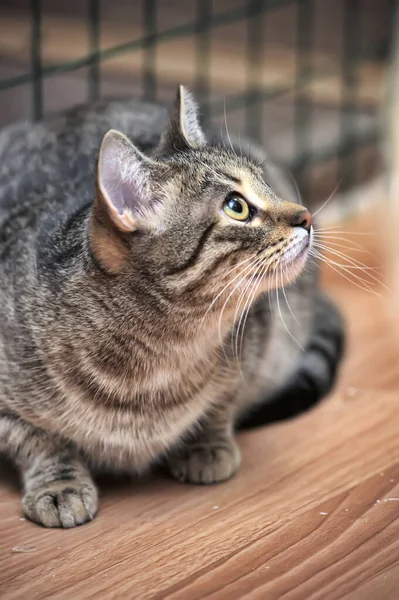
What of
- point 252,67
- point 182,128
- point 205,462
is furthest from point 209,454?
point 252,67

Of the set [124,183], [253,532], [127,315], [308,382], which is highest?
[124,183]

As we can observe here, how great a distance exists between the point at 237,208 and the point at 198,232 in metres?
0.08

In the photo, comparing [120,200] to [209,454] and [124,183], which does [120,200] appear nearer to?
[124,183]

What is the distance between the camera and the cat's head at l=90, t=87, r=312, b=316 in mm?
1388

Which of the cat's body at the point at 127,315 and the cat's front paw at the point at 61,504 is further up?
the cat's body at the point at 127,315

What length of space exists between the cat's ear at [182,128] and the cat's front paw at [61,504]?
2.02 ft

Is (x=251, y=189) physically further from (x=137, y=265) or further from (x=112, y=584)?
(x=112, y=584)

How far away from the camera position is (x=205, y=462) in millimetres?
1637

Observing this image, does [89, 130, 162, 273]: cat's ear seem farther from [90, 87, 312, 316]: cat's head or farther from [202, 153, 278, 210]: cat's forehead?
[202, 153, 278, 210]: cat's forehead

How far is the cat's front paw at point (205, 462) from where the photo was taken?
163cm

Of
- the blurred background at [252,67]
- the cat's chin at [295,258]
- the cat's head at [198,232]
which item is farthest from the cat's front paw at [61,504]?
the blurred background at [252,67]

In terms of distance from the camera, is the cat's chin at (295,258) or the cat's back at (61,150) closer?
the cat's chin at (295,258)

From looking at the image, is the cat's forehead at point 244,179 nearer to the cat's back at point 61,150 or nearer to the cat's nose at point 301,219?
the cat's nose at point 301,219

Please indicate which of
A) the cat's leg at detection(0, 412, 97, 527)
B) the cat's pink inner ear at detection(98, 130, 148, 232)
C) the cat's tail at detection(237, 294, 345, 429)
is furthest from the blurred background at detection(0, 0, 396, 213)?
the cat's leg at detection(0, 412, 97, 527)
